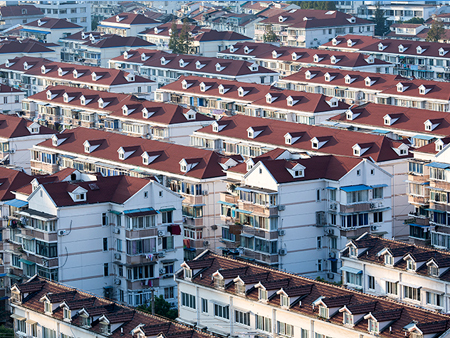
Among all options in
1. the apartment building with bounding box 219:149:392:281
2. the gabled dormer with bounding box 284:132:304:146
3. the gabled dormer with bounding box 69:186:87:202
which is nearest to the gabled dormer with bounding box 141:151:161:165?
the apartment building with bounding box 219:149:392:281

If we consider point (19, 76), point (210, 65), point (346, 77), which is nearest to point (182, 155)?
point (346, 77)

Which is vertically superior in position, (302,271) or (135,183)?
(135,183)

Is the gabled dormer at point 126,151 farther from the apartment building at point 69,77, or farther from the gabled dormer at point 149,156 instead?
the apartment building at point 69,77

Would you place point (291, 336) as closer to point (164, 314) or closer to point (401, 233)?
point (164, 314)

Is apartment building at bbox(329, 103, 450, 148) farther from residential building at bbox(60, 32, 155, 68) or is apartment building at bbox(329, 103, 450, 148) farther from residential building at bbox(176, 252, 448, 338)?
residential building at bbox(60, 32, 155, 68)

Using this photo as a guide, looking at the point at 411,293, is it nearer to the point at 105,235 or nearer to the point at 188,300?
the point at 188,300

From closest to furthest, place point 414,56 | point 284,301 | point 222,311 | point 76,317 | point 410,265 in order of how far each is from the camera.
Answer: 1. point 76,317
2. point 284,301
3. point 222,311
4. point 410,265
5. point 414,56

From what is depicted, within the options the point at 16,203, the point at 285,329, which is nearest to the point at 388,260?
the point at 285,329
